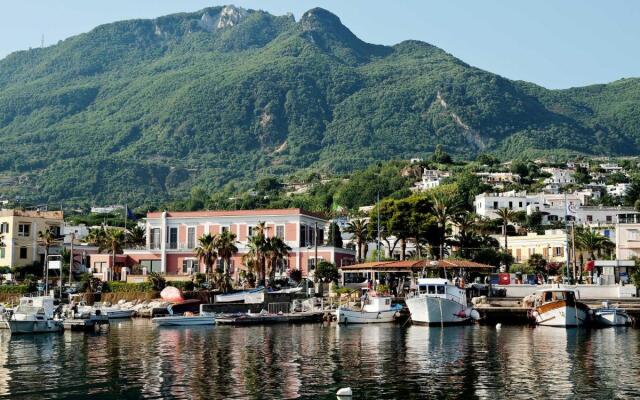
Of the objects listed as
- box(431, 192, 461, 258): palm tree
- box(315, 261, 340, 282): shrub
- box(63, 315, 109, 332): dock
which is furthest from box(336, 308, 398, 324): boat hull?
box(431, 192, 461, 258): palm tree

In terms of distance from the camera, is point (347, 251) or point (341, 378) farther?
point (347, 251)

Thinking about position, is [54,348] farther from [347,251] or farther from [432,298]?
[347,251]

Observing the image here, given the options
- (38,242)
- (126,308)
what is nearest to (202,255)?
(126,308)

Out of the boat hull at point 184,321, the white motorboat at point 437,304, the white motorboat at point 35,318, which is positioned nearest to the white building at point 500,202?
the white motorboat at point 437,304

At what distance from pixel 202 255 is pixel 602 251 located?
43.9m

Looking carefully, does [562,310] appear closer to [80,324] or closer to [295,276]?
[295,276]

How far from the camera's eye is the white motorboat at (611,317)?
70250 millimetres

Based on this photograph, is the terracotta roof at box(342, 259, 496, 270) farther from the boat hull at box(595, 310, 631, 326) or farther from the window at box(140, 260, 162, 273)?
the window at box(140, 260, 162, 273)

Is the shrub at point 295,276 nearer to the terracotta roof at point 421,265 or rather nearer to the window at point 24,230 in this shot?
the terracotta roof at point 421,265

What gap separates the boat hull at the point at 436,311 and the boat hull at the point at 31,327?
27944 mm

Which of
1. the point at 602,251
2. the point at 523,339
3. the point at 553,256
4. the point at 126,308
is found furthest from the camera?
the point at 553,256

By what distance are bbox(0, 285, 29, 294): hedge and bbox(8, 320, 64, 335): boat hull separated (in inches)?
1025

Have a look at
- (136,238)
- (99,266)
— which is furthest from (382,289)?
(136,238)

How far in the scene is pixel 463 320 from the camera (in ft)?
240
